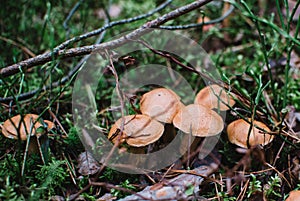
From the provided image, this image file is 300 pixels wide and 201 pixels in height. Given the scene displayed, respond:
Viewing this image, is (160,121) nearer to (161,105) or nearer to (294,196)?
(161,105)

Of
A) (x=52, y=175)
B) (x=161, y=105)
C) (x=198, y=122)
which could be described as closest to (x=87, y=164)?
(x=52, y=175)

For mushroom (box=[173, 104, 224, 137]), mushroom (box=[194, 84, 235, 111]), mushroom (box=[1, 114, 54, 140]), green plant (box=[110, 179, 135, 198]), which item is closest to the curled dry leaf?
green plant (box=[110, 179, 135, 198])

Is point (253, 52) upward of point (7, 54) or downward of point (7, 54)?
downward

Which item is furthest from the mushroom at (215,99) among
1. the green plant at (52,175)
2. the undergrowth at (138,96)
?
Answer: the green plant at (52,175)

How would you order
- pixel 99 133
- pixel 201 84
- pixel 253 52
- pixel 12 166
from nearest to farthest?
pixel 12 166, pixel 99 133, pixel 201 84, pixel 253 52

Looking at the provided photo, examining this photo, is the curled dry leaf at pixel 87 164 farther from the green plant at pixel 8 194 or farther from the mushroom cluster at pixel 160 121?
the green plant at pixel 8 194

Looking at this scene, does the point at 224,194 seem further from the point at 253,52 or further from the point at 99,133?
the point at 253,52

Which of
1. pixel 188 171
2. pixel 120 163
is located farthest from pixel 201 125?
pixel 120 163
